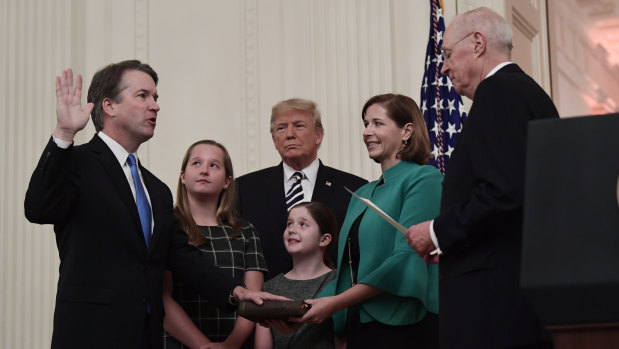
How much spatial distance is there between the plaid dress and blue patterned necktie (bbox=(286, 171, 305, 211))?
1.97 ft

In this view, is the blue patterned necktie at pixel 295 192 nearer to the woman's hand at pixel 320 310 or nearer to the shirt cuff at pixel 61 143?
the woman's hand at pixel 320 310

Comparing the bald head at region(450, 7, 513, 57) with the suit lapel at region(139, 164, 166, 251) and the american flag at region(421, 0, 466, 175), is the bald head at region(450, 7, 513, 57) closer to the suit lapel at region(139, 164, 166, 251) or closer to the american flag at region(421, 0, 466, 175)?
the suit lapel at region(139, 164, 166, 251)

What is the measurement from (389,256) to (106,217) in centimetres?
107

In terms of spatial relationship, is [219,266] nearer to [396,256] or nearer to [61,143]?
[396,256]

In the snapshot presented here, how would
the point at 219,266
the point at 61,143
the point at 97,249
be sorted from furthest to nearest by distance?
the point at 219,266 → the point at 97,249 → the point at 61,143

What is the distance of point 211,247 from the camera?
3787 mm

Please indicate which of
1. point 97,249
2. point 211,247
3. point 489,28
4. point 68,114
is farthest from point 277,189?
point 489,28

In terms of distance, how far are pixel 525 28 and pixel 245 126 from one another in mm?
2155

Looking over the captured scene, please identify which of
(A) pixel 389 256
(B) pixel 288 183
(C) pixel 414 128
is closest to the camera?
(A) pixel 389 256

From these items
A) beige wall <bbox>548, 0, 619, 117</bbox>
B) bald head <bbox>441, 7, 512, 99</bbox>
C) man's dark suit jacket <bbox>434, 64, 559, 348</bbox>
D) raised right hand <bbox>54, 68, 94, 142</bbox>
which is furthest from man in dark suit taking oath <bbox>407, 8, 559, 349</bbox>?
beige wall <bbox>548, 0, 619, 117</bbox>

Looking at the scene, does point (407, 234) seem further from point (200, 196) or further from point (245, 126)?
point (245, 126)

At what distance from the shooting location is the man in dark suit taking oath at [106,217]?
2.91 m

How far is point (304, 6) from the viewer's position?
20.9ft

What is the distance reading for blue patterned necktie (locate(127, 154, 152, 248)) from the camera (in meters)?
3.21
